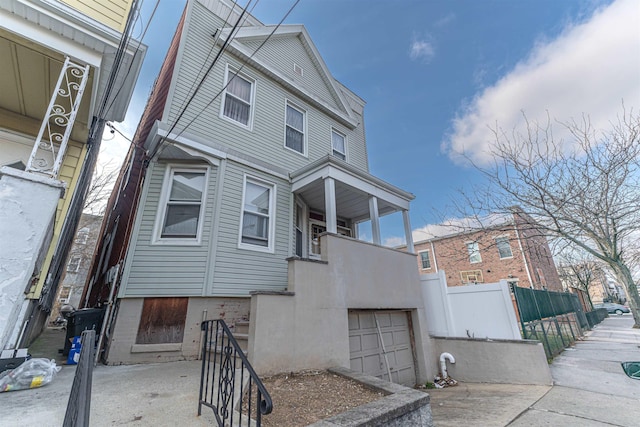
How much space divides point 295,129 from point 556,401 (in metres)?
8.13

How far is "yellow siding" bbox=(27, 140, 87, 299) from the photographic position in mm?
3730

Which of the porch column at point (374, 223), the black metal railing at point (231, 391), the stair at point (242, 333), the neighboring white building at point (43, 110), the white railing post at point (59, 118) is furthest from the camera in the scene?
the porch column at point (374, 223)

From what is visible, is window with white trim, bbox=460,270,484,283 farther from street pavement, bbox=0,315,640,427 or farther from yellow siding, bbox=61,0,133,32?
yellow siding, bbox=61,0,133,32

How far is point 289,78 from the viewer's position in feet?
27.8

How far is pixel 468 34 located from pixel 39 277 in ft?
43.2

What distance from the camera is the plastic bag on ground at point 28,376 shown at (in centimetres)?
295

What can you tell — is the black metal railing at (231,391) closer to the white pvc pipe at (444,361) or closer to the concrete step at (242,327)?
the concrete step at (242,327)

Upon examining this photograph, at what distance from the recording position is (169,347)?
466 cm

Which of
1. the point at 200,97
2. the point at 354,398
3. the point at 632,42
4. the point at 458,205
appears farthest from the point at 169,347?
the point at 632,42

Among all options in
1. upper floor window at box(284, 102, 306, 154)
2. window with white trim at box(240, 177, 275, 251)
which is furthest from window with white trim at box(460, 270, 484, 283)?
window with white trim at box(240, 177, 275, 251)

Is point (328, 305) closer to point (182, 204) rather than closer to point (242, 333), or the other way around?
point (242, 333)

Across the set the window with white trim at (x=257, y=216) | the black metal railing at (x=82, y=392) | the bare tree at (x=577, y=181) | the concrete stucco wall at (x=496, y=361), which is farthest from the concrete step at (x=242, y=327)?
the bare tree at (x=577, y=181)

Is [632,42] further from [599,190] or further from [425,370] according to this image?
[425,370]

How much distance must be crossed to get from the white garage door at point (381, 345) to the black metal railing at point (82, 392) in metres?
4.35
